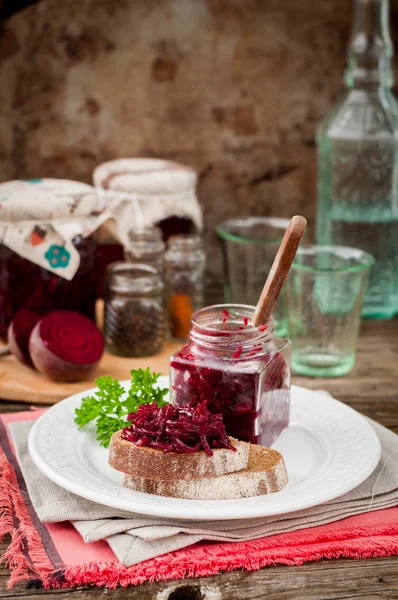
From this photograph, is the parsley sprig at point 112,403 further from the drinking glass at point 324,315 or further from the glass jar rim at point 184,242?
the glass jar rim at point 184,242

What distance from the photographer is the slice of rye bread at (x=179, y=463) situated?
1211mm

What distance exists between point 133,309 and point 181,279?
230 mm

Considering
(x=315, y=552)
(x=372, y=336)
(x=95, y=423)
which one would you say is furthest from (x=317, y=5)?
(x=315, y=552)

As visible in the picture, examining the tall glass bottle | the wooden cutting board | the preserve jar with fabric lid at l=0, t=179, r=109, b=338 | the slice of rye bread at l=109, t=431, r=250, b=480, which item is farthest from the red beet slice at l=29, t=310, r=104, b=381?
the tall glass bottle

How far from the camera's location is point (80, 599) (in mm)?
1064

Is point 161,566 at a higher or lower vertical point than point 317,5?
lower

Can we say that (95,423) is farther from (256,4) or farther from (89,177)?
(256,4)

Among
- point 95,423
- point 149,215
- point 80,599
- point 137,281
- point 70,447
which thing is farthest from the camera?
point 149,215

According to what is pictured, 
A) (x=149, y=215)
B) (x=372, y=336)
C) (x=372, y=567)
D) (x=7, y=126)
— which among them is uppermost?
(x=7, y=126)

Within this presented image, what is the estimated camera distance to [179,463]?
3.98 feet

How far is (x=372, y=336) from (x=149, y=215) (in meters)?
0.69

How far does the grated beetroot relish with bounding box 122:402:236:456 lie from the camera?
48.1 inches

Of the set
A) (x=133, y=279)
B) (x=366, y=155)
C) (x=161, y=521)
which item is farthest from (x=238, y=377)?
(x=366, y=155)

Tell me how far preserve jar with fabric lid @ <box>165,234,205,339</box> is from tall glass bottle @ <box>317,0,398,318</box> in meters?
0.47
